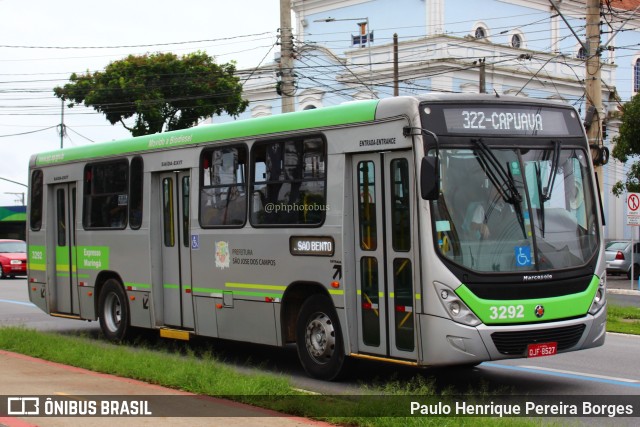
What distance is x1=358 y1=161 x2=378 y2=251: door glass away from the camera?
11.2 m

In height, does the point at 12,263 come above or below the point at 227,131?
below

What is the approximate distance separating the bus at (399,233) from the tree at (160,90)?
36.6 metres

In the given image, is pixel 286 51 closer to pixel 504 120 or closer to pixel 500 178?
pixel 504 120

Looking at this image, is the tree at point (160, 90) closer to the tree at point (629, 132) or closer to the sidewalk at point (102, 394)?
the tree at point (629, 132)

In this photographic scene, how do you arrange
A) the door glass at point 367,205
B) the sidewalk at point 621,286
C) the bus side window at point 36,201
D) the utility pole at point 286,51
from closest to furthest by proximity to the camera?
1. the door glass at point 367,205
2. the bus side window at point 36,201
3. the utility pole at point 286,51
4. the sidewalk at point 621,286

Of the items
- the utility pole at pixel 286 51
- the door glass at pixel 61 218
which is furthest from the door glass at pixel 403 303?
the utility pole at pixel 286 51

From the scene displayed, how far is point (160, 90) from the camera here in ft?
167

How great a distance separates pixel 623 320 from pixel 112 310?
9499 mm

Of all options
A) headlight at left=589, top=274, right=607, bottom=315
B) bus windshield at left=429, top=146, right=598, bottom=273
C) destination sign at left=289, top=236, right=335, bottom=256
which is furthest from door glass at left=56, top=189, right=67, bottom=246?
headlight at left=589, top=274, right=607, bottom=315

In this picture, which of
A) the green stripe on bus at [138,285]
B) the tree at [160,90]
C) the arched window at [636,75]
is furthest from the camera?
the arched window at [636,75]

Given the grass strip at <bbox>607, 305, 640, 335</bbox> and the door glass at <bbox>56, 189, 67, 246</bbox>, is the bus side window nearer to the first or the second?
the door glass at <bbox>56, 189, 67, 246</bbox>

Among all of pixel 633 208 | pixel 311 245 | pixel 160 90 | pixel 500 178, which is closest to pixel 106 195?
pixel 311 245

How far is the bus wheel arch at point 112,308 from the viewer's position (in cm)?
1608

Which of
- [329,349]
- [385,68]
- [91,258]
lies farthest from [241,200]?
[385,68]
